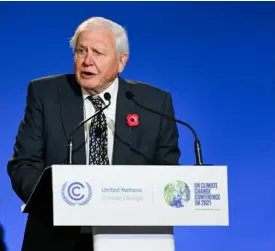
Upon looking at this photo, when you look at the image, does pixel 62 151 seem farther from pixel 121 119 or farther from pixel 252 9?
pixel 252 9

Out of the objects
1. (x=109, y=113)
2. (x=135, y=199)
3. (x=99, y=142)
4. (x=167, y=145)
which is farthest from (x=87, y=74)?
(x=135, y=199)

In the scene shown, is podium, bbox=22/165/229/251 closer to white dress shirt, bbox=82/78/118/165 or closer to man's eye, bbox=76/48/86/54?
white dress shirt, bbox=82/78/118/165

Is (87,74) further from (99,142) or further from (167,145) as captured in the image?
(167,145)

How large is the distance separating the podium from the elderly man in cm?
43

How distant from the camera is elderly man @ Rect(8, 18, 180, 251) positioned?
2.22 m

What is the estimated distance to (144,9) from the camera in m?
3.38

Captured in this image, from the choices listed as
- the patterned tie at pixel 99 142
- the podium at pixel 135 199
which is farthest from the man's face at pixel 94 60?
the podium at pixel 135 199

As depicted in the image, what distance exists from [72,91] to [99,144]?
0.88 feet

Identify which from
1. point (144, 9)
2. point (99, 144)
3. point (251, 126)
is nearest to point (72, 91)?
point (99, 144)

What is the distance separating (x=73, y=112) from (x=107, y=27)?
338 mm

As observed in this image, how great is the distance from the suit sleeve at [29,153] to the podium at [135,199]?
0.90 feet

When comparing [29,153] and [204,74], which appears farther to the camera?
[204,74]

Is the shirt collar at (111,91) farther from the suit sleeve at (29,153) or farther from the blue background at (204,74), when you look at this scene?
the blue background at (204,74)

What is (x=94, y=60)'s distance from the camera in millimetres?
2342
